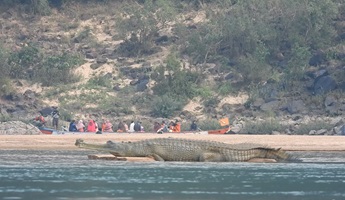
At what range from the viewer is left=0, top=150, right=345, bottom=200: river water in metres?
23.5

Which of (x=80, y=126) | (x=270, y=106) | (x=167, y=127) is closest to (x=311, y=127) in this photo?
(x=270, y=106)

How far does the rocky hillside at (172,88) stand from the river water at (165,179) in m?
17.4

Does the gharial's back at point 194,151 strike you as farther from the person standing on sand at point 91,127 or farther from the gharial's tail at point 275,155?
the person standing on sand at point 91,127

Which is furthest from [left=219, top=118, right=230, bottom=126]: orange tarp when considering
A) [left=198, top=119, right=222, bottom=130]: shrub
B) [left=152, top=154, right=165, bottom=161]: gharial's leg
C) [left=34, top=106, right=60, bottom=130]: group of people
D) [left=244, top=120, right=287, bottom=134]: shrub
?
[left=152, top=154, right=165, bottom=161]: gharial's leg

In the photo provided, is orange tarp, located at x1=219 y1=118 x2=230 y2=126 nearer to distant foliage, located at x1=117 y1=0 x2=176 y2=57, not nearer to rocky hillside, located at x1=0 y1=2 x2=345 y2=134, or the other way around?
rocky hillside, located at x1=0 y1=2 x2=345 y2=134

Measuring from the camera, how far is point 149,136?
Answer: 45500 millimetres

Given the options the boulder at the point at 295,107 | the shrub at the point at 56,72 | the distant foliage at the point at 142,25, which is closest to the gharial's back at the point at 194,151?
the boulder at the point at 295,107

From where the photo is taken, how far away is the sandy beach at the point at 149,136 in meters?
40.5

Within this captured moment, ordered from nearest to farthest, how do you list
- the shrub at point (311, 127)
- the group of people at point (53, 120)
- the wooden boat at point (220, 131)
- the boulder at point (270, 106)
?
1. the wooden boat at point (220, 131)
2. the shrub at point (311, 127)
3. the group of people at point (53, 120)
4. the boulder at point (270, 106)

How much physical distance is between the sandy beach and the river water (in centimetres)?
554

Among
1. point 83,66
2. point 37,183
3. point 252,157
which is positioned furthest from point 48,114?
point 37,183

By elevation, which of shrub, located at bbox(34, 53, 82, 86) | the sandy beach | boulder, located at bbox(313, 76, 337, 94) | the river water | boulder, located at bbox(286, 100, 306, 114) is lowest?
the river water

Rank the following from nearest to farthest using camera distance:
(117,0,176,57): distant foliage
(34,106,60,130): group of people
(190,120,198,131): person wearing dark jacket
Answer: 1. (190,120,198,131): person wearing dark jacket
2. (34,106,60,130): group of people
3. (117,0,176,57): distant foliage

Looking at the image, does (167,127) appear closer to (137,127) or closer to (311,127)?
(137,127)
